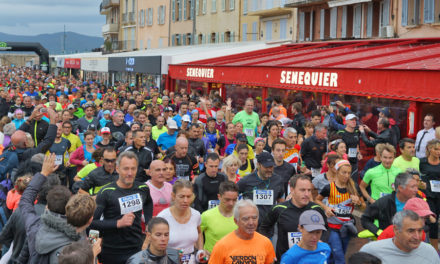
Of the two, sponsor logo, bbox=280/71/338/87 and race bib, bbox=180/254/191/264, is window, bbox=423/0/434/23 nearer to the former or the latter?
sponsor logo, bbox=280/71/338/87

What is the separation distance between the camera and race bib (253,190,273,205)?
7066mm

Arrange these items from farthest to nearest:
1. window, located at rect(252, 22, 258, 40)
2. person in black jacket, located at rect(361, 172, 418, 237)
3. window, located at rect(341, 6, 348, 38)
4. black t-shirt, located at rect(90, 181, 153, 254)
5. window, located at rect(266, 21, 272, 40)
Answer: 1. window, located at rect(252, 22, 258, 40)
2. window, located at rect(266, 21, 272, 40)
3. window, located at rect(341, 6, 348, 38)
4. person in black jacket, located at rect(361, 172, 418, 237)
5. black t-shirt, located at rect(90, 181, 153, 254)

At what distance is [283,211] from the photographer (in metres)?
5.96

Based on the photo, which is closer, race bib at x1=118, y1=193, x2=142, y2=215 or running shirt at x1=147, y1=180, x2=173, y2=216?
race bib at x1=118, y1=193, x2=142, y2=215

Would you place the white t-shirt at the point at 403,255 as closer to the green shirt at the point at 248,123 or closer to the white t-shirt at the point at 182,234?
the white t-shirt at the point at 182,234

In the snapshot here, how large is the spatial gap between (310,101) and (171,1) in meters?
33.9

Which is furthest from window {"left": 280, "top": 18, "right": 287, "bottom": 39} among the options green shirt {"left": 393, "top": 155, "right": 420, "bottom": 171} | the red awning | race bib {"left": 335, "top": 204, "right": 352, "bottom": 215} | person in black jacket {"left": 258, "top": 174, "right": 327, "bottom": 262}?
person in black jacket {"left": 258, "top": 174, "right": 327, "bottom": 262}

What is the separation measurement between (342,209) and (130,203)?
2.56 meters

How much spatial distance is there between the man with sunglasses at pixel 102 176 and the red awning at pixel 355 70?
6.72m

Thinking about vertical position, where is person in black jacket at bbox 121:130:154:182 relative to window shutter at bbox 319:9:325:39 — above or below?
below

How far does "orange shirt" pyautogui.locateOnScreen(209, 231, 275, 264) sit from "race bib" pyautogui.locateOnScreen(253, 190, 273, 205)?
1903mm

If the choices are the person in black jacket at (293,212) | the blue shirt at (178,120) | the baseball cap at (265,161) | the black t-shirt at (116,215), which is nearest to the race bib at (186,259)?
the black t-shirt at (116,215)

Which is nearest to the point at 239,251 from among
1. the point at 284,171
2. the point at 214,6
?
the point at 284,171

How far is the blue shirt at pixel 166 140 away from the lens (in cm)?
1116
